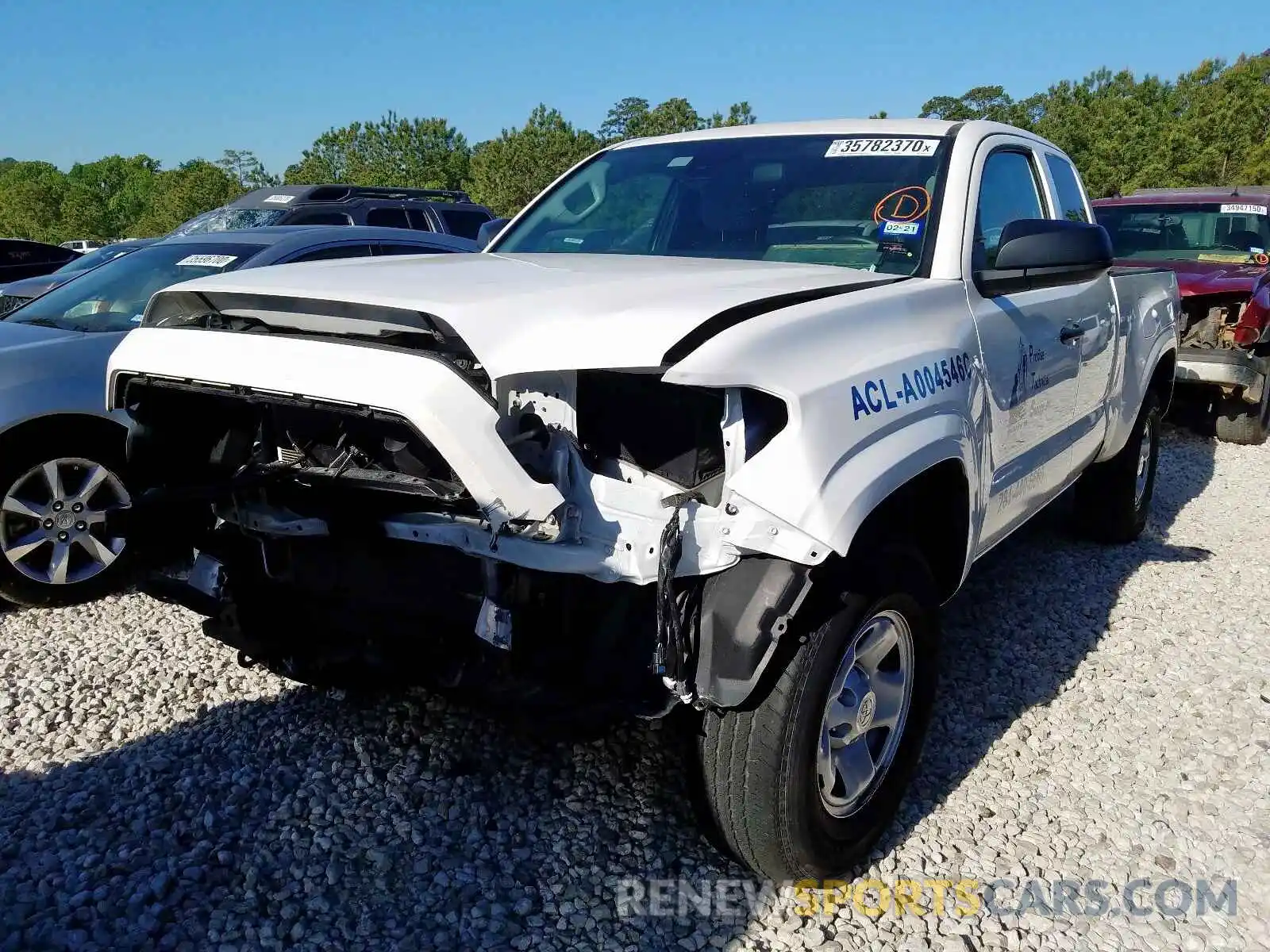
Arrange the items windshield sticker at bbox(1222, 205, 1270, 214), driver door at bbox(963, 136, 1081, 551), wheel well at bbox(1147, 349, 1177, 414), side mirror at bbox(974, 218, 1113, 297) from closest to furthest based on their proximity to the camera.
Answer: side mirror at bbox(974, 218, 1113, 297) → driver door at bbox(963, 136, 1081, 551) → wheel well at bbox(1147, 349, 1177, 414) → windshield sticker at bbox(1222, 205, 1270, 214)

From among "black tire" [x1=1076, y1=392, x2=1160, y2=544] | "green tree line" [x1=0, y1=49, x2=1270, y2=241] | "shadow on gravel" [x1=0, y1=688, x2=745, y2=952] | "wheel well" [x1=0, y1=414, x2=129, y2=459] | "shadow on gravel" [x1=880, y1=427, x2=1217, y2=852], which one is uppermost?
"green tree line" [x1=0, y1=49, x2=1270, y2=241]

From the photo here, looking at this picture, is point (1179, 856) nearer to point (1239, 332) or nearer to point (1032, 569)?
point (1032, 569)

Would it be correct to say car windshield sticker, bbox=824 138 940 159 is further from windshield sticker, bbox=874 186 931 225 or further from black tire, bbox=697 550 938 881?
black tire, bbox=697 550 938 881

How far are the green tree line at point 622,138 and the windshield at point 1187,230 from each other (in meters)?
16.8

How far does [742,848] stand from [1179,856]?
1306 millimetres

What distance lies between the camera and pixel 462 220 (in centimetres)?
1202

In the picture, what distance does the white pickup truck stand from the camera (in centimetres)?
211

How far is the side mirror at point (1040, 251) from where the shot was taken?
297cm

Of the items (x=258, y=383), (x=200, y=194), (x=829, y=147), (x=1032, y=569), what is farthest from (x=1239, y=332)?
(x=200, y=194)

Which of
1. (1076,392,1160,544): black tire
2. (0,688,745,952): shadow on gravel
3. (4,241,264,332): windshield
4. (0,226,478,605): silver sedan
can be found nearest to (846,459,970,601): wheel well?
(0,688,745,952): shadow on gravel

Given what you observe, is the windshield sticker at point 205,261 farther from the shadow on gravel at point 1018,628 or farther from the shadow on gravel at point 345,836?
the shadow on gravel at point 1018,628

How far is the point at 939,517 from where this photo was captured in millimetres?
2900

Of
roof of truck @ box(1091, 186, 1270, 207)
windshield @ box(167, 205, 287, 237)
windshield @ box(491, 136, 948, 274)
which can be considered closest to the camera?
windshield @ box(491, 136, 948, 274)

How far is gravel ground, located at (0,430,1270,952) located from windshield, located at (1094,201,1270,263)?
5.72 m
